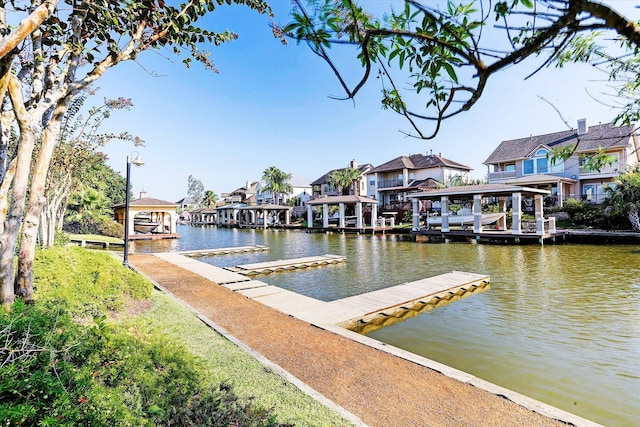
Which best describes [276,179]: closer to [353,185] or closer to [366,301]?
[353,185]

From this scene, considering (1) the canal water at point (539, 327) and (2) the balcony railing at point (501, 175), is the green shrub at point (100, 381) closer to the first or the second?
(1) the canal water at point (539, 327)

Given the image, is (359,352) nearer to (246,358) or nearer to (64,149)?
(246,358)

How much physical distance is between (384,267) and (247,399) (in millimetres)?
12218

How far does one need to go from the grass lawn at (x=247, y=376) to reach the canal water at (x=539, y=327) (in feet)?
10.3

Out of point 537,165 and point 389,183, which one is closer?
point 537,165

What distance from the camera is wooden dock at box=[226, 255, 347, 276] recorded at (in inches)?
539

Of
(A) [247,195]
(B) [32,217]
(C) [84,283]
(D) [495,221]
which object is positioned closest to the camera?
(B) [32,217]

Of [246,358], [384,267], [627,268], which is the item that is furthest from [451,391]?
[627,268]

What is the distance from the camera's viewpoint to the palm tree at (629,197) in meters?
22.9

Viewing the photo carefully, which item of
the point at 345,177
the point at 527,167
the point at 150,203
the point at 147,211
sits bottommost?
the point at 147,211

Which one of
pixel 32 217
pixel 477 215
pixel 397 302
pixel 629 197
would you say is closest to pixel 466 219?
pixel 477 215

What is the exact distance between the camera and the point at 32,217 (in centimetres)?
481

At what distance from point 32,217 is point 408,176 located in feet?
Answer: 148

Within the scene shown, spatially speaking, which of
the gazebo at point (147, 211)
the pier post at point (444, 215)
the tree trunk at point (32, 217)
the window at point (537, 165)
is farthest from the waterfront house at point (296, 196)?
the tree trunk at point (32, 217)
